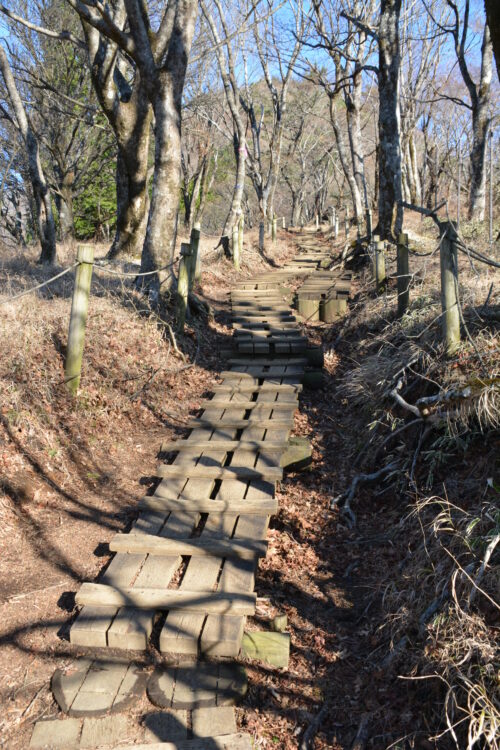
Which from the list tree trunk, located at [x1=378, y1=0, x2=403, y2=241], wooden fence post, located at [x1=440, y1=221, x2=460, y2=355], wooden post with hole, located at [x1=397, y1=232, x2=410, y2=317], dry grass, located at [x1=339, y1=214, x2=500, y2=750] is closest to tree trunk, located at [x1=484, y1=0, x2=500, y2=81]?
wooden fence post, located at [x1=440, y1=221, x2=460, y2=355]

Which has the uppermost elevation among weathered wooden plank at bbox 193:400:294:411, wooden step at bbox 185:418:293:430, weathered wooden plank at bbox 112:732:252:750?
weathered wooden plank at bbox 193:400:294:411

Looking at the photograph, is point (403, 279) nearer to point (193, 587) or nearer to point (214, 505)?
point (214, 505)

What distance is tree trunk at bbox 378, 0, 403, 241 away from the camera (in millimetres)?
11773

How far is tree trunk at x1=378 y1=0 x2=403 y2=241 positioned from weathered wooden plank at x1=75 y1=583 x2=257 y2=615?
9497mm

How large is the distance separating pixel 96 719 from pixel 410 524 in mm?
2435

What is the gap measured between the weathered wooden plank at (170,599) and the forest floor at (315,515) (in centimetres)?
24

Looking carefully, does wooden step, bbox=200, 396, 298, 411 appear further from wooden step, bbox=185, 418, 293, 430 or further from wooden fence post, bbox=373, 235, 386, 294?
wooden fence post, bbox=373, 235, 386, 294

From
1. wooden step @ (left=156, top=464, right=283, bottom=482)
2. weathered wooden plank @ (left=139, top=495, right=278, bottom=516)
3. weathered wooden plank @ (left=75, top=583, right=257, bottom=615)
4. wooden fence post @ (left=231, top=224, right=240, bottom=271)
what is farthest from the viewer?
wooden fence post @ (left=231, top=224, right=240, bottom=271)

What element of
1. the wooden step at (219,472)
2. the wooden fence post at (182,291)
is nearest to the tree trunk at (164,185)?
the wooden fence post at (182,291)

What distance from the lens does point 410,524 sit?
172 inches

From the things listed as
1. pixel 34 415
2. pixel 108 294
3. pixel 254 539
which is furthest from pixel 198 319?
pixel 254 539

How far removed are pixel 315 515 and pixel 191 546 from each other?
4.63 ft

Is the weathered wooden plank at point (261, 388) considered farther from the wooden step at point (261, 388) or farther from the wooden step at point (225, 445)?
the wooden step at point (225, 445)

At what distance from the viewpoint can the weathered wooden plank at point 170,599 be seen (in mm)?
3471
